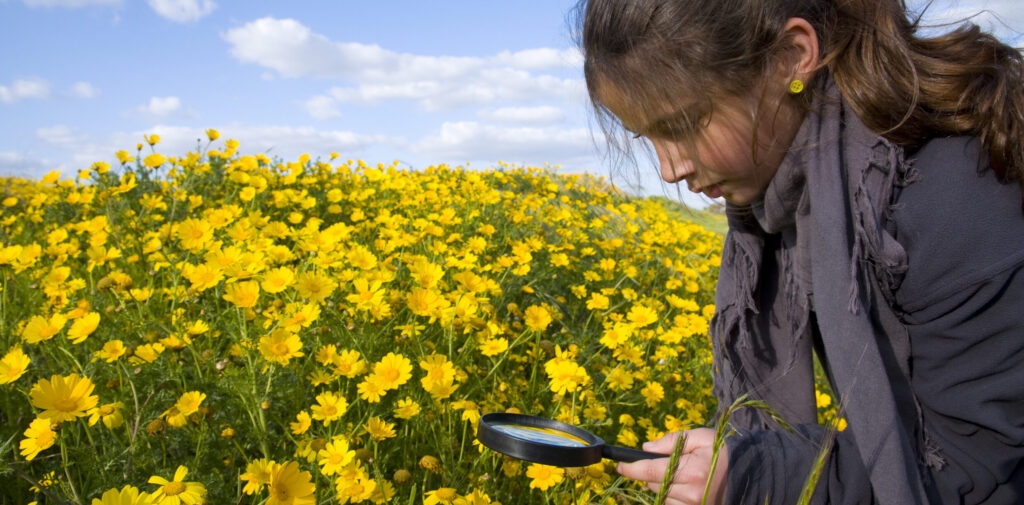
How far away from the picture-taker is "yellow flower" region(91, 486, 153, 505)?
0.90 metres

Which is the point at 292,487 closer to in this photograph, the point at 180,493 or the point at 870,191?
the point at 180,493

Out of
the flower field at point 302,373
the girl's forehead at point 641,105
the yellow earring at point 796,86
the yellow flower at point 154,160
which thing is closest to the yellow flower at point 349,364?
the flower field at point 302,373

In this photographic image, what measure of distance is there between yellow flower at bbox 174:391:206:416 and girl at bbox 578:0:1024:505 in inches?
36.6

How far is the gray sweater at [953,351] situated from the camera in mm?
1156

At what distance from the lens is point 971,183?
1182 millimetres

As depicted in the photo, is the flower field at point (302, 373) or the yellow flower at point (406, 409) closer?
the flower field at point (302, 373)

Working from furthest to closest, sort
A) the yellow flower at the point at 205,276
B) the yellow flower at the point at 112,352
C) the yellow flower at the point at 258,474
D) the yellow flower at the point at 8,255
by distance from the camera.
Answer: the yellow flower at the point at 8,255, the yellow flower at the point at 205,276, the yellow flower at the point at 112,352, the yellow flower at the point at 258,474

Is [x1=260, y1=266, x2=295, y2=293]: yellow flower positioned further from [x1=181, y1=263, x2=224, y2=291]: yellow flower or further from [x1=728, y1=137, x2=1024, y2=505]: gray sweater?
[x1=728, y1=137, x2=1024, y2=505]: gray sweater

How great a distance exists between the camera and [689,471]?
122cm

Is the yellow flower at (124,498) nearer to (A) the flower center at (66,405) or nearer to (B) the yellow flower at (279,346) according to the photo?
(A) the flower center at (66,405)

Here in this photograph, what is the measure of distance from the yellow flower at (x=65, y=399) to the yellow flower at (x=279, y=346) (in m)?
0.35

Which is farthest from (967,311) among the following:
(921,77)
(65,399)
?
(65,399)

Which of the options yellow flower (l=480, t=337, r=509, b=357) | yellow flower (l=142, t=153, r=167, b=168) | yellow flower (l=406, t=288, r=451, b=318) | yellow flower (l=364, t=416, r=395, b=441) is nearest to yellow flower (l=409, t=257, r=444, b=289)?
yellow flower (l=406, t=288, r=451, b=318)

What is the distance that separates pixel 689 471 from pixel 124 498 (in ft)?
2.83
